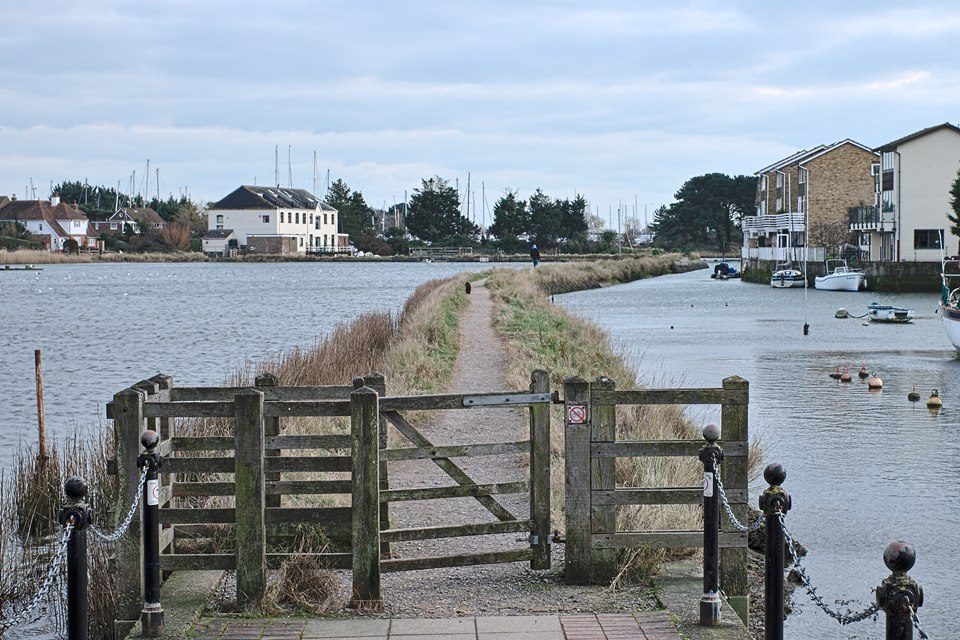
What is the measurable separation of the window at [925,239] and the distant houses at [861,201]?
0.07m

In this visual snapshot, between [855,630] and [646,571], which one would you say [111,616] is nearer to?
[646,571]

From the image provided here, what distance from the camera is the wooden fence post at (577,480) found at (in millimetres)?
→ 8156

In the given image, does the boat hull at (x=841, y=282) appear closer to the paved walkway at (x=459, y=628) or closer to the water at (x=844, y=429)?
the water at (x=844, y=429)

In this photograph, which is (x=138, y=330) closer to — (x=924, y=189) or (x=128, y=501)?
(x=128, y=501)

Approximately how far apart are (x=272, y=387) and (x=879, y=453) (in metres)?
13.1

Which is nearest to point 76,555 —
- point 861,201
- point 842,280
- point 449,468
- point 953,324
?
point 449,468

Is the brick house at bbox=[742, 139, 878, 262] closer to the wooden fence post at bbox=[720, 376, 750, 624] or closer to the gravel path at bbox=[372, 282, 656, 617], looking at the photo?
the gravel path at bbox=[372, 282, 656, 617]

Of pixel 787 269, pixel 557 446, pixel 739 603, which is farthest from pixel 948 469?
pixel 787 269

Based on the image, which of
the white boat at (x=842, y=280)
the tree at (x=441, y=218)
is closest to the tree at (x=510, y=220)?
the tree at (x=441, y=218)

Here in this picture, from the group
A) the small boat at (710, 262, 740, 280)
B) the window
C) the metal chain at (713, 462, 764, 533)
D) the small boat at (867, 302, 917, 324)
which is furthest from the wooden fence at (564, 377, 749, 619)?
the small boat at (710, 262, 740, 280)

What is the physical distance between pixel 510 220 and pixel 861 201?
70522 mm

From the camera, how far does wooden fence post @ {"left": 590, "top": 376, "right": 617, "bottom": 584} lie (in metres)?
8.16

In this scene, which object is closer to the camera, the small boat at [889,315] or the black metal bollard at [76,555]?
the black metal bollard at [76,555]

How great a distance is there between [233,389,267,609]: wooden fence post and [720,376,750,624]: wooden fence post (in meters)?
3.16
